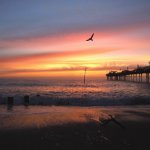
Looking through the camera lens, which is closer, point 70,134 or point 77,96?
point 70,134

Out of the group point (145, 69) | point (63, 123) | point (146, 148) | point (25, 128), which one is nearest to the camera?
point (146, 148)

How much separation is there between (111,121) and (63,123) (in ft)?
6.73

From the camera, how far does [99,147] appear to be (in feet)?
31.0

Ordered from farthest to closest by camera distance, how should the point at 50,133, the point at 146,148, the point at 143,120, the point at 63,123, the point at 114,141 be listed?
1. the point at 143,120
2. the point at 63,123
3. the point at 50,133
4. the point at 114,141
5. the point at 146,148

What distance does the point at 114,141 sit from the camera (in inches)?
404

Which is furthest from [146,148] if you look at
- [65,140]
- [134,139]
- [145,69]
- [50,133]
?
[145,69]

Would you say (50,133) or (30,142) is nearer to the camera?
(30,142)

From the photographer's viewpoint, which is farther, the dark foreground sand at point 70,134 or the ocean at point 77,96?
the ocean at point 77,96

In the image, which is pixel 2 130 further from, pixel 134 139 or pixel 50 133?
pixel 134 139

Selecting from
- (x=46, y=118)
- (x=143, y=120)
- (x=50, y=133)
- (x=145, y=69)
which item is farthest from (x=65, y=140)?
(x=145, y=69)

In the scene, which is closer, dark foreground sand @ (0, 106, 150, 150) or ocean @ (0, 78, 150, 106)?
dark foreground sand @ (0, 106, 150, 150)

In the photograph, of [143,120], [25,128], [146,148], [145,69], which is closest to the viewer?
[146,148]

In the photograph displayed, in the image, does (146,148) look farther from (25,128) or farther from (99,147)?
(25,128)

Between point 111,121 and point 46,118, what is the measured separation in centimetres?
319
